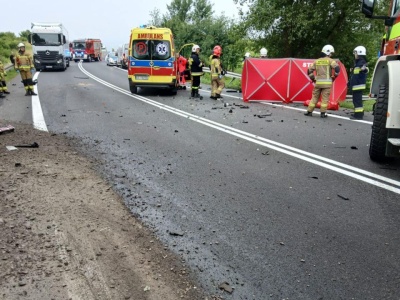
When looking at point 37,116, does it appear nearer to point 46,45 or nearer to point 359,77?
point 359,77

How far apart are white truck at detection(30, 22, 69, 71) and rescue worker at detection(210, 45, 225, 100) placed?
1726 centimetres

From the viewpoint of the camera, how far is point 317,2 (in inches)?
689

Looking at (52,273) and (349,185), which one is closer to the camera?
(52,273)

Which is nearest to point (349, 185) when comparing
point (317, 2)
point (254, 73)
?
point (254, 73)

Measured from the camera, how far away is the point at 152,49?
46.5 ft

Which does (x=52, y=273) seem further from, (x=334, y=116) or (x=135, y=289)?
(x=334, y=116)

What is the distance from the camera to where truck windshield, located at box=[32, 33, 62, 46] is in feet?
85.9

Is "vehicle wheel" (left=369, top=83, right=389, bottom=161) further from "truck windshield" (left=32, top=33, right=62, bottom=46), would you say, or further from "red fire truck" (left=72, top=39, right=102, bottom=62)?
"red fire truck" (left=72, top=39, right=102, bottom=62)

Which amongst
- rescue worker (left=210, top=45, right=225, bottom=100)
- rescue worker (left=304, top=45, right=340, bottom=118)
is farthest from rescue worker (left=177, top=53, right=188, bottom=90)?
rescue worker (left=304, top=45, right=340, bottom=118)

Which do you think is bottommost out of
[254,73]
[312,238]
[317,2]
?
[312,238]

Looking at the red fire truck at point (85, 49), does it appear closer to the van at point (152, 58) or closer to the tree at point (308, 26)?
the tree at point (308, 26)

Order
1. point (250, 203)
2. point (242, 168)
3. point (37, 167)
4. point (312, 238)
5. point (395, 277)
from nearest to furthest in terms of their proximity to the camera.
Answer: point (395, 277)
point (312, 238)
point (250, 203)
point (37, 167)
point (242, 168)

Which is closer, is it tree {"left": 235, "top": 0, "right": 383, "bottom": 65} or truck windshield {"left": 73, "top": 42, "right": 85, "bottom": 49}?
tree {"left": 235, "top": 0, "right": 383, "bottom": 65}

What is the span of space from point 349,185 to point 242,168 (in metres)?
1.43
